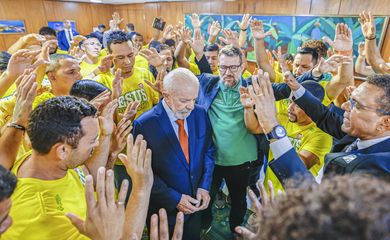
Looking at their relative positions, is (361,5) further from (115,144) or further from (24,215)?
(24,215)

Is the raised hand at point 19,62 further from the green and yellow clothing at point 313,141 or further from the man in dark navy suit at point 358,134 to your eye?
the green and yellow clothing at point 313,141

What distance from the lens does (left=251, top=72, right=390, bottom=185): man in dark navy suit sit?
105cm

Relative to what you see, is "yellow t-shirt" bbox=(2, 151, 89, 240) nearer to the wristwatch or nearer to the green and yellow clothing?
the wristwatch

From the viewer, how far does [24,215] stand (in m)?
0.90

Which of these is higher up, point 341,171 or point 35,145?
point 35,145

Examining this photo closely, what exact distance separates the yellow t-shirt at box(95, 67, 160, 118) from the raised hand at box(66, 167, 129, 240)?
1512 mm

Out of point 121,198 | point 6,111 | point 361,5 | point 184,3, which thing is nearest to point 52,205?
point 121,198

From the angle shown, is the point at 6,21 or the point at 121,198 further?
the point at 6,21

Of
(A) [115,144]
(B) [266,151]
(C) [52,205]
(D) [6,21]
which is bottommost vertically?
(B) [266,151]

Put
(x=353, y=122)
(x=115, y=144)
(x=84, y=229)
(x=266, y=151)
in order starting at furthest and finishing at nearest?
1. (x=266, y=151)
2. (x=115, y=144)
3. (x=353, y=122)
4. (x=84, y=229)

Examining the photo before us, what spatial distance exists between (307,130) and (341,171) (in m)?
0.74

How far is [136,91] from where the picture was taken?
8.04 feet

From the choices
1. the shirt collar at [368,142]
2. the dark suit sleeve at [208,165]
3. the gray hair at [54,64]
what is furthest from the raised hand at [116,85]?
the shirt collar at [368,142]

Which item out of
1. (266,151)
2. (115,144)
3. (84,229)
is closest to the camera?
(84,229)
